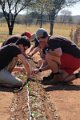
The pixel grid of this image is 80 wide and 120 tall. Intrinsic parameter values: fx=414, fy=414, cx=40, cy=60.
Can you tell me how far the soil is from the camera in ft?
22.1

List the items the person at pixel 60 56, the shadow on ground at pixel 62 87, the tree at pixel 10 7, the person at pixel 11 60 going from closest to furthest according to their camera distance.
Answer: the person at pixel 11 60 < the person at pixel 60 56 < the shadow on ground at pixel 62 87 < the tree at pixel 10 7

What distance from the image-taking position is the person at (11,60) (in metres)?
8.79

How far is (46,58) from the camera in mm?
9539

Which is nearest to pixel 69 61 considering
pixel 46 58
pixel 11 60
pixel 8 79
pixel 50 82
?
pixel 46 58

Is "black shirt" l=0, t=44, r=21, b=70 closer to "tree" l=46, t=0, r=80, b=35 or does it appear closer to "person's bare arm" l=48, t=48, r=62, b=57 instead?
"person's bare arm" l=48, t=48, r=62, b=57

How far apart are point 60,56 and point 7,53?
1.25 meters

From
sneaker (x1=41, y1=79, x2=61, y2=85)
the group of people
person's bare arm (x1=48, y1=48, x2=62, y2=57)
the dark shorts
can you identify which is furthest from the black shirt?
the dark shorts

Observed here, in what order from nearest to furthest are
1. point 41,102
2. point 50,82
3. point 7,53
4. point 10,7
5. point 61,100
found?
point 41,102, point 61,100, point 7,53, point 50,82, point 10,7

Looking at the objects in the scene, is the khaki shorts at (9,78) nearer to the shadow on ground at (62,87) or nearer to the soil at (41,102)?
the soil at (41,102)

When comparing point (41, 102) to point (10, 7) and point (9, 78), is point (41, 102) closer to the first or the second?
point (9, 78)

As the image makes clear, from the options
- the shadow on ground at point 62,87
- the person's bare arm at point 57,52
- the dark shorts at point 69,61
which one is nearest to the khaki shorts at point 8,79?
the shadow on ground at point 62,87

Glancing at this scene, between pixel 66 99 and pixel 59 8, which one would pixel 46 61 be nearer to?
pixel 66 99

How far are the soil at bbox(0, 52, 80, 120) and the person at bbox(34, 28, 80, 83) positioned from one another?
0.26 meters

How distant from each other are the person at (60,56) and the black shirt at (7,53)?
2.00ft
